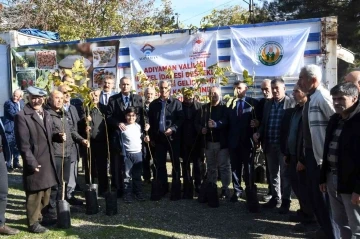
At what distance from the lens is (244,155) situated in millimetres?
6410

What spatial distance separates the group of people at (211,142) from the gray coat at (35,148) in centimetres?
1

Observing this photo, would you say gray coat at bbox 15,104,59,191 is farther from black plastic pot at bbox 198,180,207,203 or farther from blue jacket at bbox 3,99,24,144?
blue jacket at bbox 3,99,24,144

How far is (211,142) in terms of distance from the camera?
21.3ft

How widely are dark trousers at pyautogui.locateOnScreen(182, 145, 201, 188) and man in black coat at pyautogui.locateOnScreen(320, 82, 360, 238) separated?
10.3ft

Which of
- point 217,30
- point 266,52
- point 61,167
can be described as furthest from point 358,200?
point 217,30

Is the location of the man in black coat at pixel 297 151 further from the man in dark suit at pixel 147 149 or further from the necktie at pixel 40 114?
the necktie at pixel 40 114

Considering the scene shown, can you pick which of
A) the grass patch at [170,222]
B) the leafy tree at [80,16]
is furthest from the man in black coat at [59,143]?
the leafy tree at [80,16]

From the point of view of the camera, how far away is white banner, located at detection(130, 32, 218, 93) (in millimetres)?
8242

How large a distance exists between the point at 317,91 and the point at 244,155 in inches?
90.6

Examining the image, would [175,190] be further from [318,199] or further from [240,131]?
[318,199]

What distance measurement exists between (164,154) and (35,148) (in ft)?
7.35

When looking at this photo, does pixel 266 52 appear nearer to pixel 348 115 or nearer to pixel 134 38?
pixel 134 38

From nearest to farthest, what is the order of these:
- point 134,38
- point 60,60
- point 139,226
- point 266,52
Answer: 1. point 139,226
2. point 266,52
3. point 134,38
4. point 60,60

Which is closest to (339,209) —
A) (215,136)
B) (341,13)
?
(215,136)
